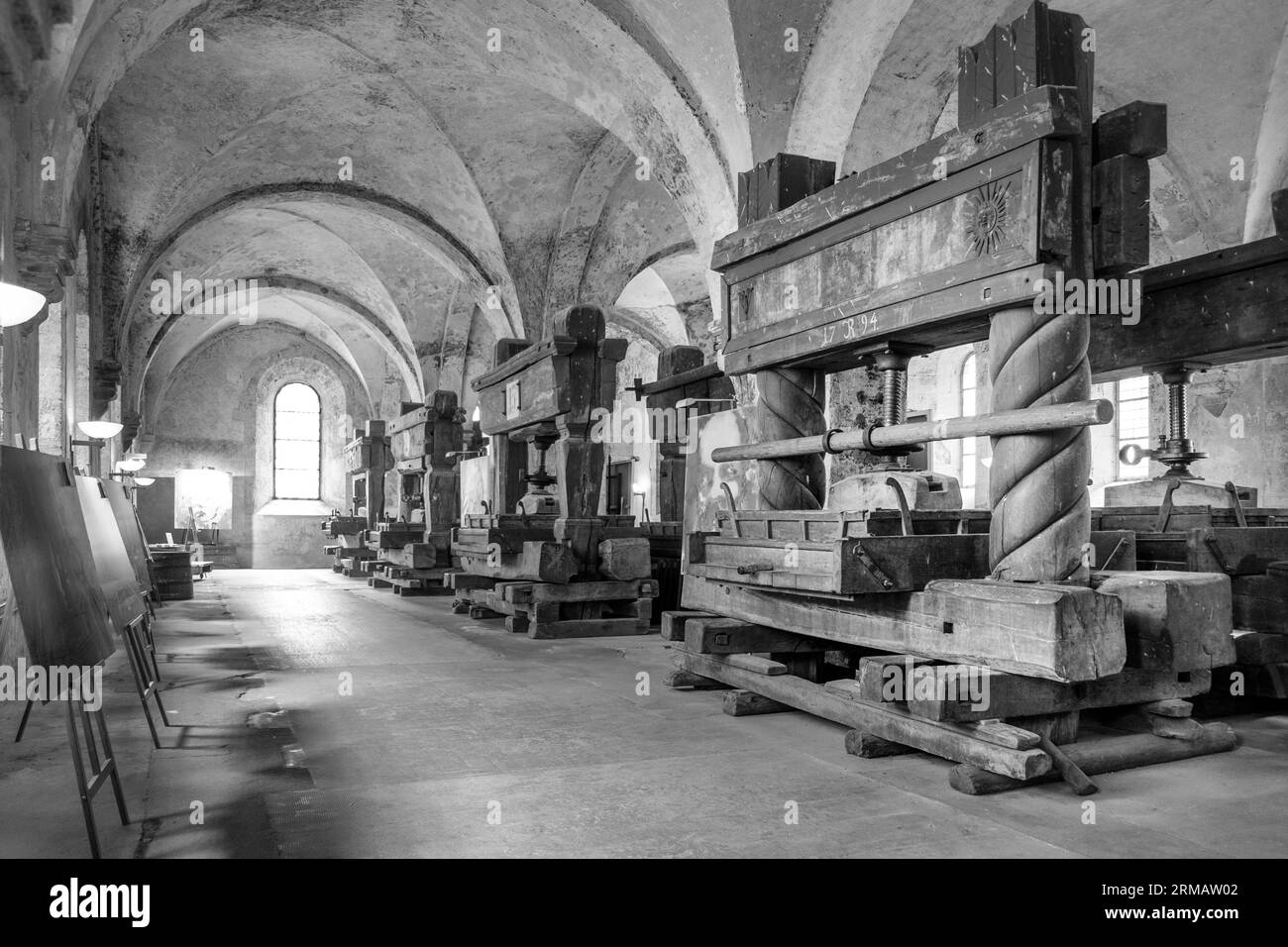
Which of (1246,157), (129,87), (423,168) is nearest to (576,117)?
(423,168)

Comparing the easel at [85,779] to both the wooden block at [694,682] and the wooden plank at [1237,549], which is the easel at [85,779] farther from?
the wooden plank at [1237,549]

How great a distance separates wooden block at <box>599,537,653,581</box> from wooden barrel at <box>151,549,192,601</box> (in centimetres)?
733

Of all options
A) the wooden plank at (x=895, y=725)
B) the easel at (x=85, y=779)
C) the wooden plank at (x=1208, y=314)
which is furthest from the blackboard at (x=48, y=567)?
the wooden plank at (x=1208, y=314)

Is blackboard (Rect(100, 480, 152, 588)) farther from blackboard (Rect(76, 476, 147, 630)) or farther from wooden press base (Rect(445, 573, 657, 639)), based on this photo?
wooden press base (Rect(445, 573, 657, 639))

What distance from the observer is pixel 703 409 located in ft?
36.8

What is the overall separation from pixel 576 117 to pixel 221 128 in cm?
522

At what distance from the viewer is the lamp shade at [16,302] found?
4.10m

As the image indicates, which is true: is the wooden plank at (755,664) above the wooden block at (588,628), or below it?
above

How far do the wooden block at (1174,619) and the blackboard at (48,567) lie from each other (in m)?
3.93

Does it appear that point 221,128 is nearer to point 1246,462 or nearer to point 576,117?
point 576,117

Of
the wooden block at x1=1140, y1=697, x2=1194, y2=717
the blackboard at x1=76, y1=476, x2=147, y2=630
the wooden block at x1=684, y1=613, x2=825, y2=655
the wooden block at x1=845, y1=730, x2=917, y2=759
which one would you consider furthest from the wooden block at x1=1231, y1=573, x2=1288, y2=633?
the blackboard at x1=76, y1=476, x2=147, y2=630

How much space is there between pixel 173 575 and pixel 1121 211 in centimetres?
1311

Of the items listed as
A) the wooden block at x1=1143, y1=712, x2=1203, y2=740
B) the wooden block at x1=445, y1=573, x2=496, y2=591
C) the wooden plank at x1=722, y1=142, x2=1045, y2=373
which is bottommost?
the wooden block at x1=1143, y1=712, x2=1203, y2=740

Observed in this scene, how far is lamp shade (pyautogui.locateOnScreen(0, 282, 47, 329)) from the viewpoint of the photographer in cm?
410
